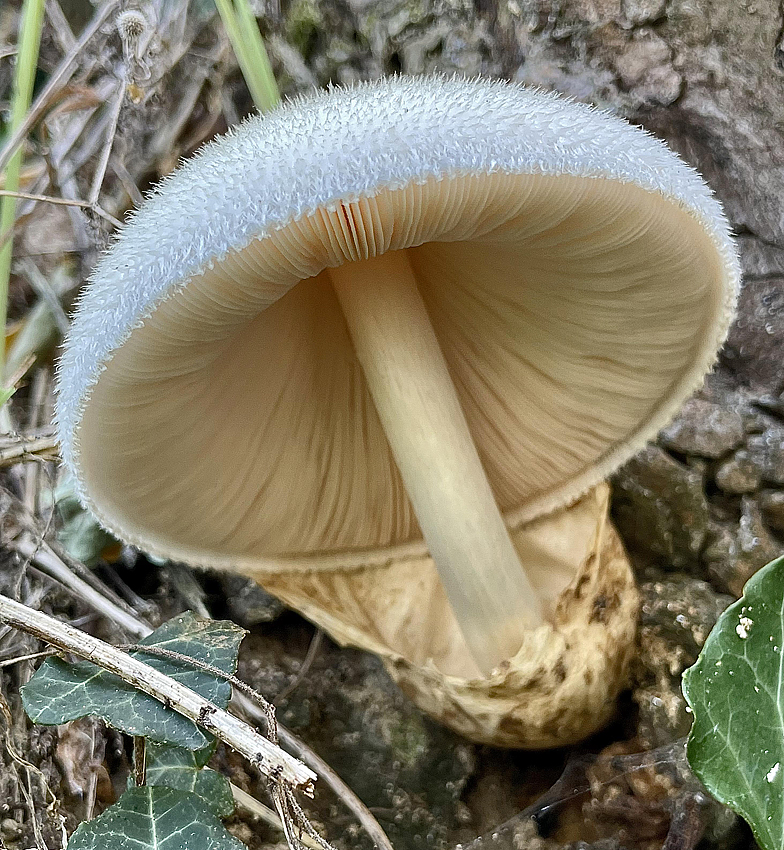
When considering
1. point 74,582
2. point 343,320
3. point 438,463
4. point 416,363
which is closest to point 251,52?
point 343,320

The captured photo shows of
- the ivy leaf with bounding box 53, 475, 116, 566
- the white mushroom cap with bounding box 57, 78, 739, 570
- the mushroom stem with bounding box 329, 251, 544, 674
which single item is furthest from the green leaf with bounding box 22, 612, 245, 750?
the ivy leaf with bounding box 53, 475, 116, 566

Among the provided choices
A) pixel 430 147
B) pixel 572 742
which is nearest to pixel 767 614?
pixel 572 742

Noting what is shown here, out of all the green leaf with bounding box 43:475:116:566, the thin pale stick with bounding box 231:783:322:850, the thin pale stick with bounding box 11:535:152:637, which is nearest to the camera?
the thin pale stick with bounding box 231:783:322:850

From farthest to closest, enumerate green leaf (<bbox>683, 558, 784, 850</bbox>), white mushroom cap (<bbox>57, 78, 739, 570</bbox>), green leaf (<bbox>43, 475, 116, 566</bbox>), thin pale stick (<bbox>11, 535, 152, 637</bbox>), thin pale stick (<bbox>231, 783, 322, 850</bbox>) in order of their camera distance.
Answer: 1. green leaf (<bbox>43, 475, 116, 566</bbox>)
2. thin pale stick (<bbox>11, 535, 152, 637</bbox>)
3. thin pale stick (<bbox>231, 783, 322, 850</bbox>)
4. green leaf (<bbox>683, 558, 784, 850</bbox>)
5. white mushroom cap (<bbox>57, 78, 739, 570</bbox>)

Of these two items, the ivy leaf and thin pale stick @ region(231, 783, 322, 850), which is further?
the ivy leaf

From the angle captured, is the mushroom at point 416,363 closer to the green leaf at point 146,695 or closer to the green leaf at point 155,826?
the green leaf at point 146,695

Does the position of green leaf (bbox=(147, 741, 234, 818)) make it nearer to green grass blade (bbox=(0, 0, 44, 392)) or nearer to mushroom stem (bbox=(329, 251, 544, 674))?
mushroom stem (bbox=(329, 251, 544, 674))

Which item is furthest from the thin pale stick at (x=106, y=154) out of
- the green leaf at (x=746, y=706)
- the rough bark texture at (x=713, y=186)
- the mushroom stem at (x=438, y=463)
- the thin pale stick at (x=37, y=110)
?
the green leaf at (x=746, y=706)

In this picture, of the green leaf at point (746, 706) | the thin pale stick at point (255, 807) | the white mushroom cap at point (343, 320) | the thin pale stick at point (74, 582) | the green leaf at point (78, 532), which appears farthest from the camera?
the green leaf at point (78, 532)
